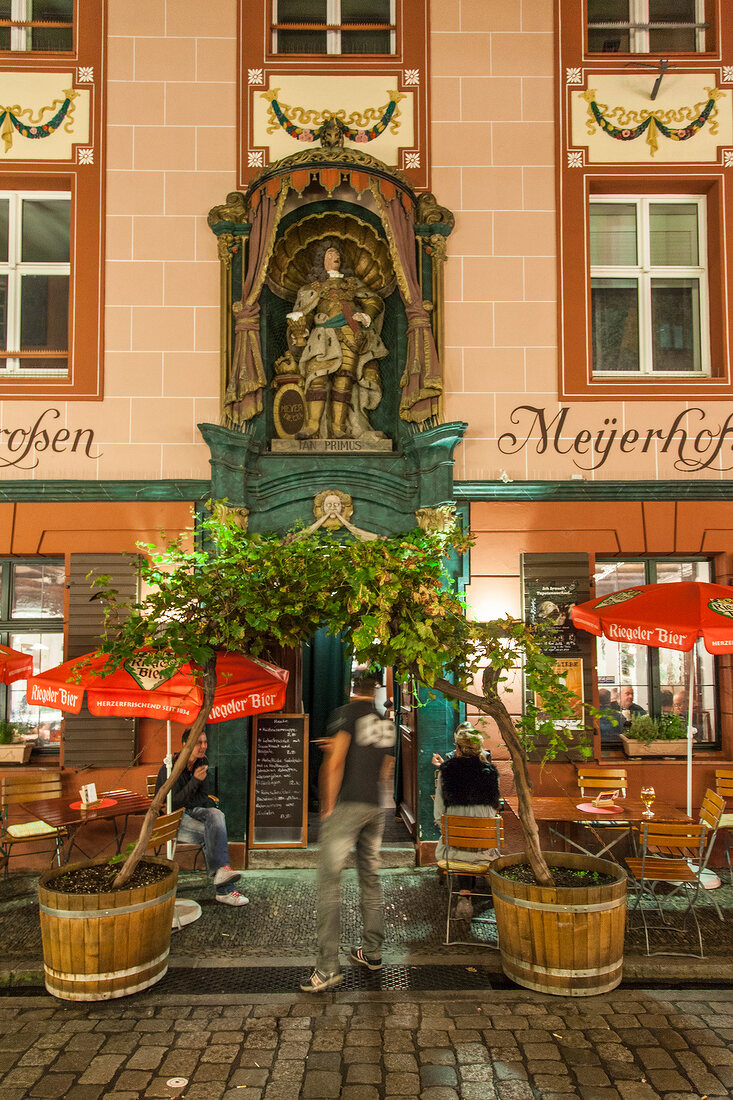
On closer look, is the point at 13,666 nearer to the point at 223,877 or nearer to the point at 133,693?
the point at 133,693

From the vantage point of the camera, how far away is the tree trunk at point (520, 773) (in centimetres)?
567

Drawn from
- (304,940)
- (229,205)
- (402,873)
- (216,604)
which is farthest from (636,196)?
(304,940)

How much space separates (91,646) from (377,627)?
15.3ft

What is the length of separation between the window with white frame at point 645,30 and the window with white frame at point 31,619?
866cm

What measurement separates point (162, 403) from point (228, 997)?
5979mm

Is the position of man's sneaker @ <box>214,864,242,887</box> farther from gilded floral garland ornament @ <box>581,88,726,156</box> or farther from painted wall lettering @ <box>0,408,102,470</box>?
gilded floral garland ornament @ <box>581,88,726,156</box>

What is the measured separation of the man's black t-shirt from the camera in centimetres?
566

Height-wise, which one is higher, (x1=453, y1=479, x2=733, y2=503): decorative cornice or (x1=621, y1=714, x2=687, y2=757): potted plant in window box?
(x1=453, y1=479, x2=733, y2=503): decorative cornice

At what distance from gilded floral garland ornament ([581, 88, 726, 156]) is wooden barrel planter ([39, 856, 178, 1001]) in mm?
9075

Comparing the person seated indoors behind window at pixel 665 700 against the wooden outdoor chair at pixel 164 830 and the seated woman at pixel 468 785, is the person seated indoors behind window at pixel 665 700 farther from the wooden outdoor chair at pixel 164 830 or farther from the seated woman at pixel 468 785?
the wooden outdoor chair at pixel 164 830

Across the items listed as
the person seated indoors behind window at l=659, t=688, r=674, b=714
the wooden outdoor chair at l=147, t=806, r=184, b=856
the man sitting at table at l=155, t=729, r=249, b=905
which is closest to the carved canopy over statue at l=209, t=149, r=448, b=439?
the man sitting at table at l=155, t=729, r=249, b=905

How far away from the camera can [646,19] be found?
9836 millimetres

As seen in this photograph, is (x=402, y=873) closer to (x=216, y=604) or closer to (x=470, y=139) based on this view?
(x=216, y=604)

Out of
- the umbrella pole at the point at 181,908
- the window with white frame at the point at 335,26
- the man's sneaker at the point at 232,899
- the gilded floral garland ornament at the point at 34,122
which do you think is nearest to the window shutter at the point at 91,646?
the umbrella pole at the point at 181,908
